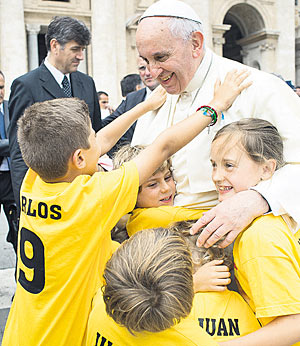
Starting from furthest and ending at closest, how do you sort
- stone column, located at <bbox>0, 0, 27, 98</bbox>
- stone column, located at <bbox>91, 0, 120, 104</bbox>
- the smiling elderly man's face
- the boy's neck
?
1. stone column, located at <bbox>91, 0, 120, 104</bbox>
2. stone column, located at <bbox>0, 0, 27, 98</bbox>
3. the smiling elderly man's face
4. the boy's neck

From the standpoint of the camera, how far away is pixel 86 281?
163cm

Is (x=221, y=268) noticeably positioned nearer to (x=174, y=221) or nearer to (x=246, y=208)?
(x=246, y=208)

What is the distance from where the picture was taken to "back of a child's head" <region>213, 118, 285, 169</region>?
168 centimetres

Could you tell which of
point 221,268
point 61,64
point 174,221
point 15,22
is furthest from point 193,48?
point 15,22

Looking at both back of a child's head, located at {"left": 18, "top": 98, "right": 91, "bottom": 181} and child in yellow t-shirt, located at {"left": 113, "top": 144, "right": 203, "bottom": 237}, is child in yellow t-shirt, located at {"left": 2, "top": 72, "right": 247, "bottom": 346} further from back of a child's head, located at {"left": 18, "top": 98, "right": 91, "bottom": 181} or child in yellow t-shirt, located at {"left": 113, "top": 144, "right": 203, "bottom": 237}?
child in yellow t-shirt, located at {"left": 113, "top": 144, "right": 203, "bottom": 237}

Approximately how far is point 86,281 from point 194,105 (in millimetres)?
993

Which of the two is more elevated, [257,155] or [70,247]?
[257,155]

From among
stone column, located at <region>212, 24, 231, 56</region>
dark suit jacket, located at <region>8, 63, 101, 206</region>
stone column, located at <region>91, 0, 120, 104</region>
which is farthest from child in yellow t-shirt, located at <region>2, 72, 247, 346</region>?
stone column, located at <region>212, 24, 231, 56</region>

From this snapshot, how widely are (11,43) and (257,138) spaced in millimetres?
15448

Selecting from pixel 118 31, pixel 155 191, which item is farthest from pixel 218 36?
pixel 155 191

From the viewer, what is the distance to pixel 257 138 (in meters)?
1.68

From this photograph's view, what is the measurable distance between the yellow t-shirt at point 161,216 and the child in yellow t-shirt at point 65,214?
0.98 feet

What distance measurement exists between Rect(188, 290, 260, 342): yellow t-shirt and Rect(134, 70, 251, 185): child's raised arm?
51cm

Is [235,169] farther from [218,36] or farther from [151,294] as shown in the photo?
[218,36]
